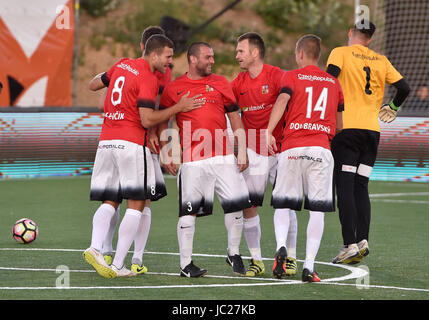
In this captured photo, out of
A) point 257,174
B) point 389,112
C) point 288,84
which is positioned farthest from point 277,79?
point 389,112

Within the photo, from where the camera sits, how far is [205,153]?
7.53m

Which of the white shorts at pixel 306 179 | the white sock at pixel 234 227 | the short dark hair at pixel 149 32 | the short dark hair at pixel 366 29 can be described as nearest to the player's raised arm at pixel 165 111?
the white shorts at pixel 306 179

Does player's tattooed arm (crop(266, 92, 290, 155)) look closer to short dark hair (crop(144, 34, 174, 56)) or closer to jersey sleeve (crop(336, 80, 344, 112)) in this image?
jersey sleeve (crop(336, 80, 344, 112))

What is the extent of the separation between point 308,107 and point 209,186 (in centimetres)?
109

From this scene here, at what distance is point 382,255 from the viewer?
8930mm

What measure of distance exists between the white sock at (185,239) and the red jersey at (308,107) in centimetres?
105

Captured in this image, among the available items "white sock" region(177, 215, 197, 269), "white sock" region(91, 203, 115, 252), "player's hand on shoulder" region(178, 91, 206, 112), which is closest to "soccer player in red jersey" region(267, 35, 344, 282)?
"player's hand on shoulder" region(178, 91, 206, 112)

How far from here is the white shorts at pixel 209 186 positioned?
24.5 ft

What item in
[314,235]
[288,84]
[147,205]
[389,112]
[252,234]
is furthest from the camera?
[389,112]

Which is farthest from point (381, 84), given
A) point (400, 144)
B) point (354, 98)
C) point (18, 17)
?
point (18, 17)

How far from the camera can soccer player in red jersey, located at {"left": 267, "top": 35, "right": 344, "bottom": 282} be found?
731cm

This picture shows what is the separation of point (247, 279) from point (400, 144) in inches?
455

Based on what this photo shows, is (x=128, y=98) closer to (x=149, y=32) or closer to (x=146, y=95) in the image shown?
(x=146, y=95)
